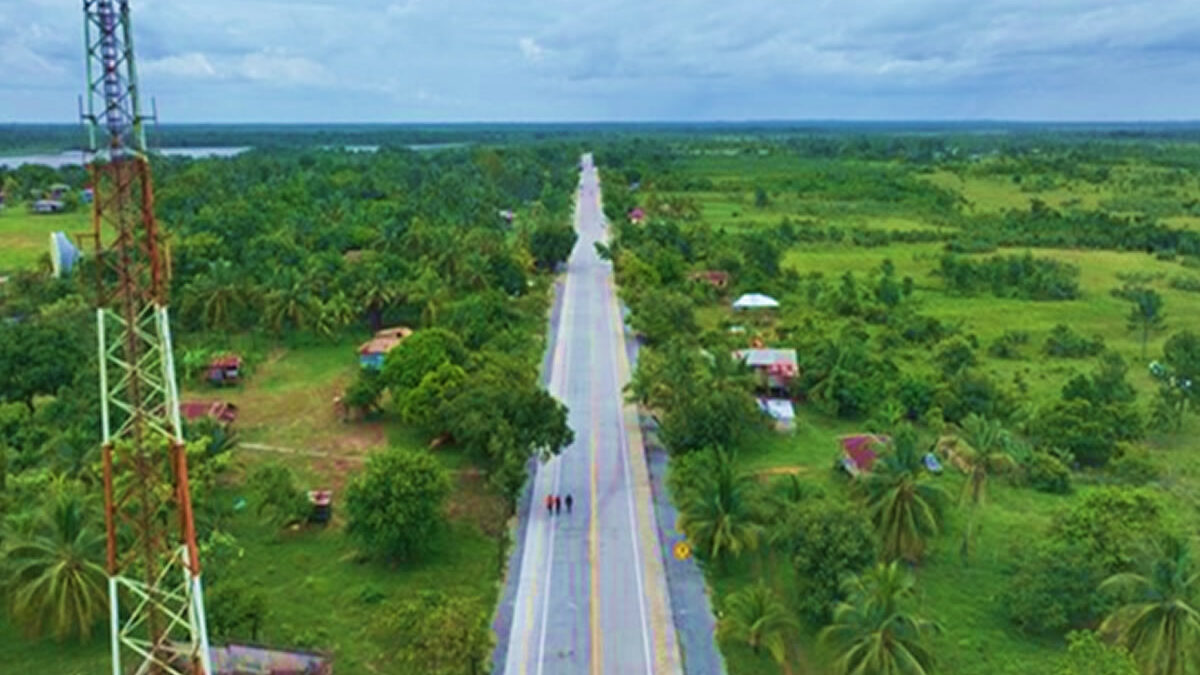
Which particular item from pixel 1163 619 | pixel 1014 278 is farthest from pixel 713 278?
pixel 1163 619

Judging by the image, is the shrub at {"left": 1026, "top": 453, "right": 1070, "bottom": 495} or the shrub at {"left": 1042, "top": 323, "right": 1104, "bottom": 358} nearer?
the shrub at {"left": 1026, "top": 453, "right": 1070, "bottom": 495}

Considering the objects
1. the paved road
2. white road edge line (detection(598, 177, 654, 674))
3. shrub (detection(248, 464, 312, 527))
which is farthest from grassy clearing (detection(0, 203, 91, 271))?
the paved road

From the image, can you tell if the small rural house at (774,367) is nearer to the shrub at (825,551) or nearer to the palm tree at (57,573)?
the shrub at (825,551)

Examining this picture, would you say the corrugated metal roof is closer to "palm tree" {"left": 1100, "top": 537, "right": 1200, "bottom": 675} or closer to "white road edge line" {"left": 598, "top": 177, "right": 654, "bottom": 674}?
"white road edge line" {"left": 598, "top": 177, "right": 654, "bottom": 674}

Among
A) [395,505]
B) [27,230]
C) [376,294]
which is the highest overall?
[27,230]

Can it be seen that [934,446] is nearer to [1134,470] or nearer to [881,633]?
[1134,470]

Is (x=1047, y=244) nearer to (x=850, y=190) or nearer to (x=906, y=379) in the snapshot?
(x=850, y=190)
